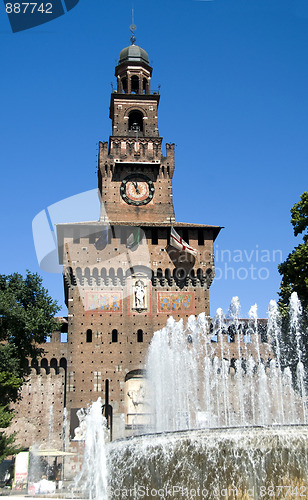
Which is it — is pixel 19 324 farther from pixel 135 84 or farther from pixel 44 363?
pixel 135 84

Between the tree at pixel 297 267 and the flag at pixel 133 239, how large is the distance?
48.4 feet

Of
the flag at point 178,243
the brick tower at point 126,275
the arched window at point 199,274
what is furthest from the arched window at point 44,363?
the arched window at point 199,274

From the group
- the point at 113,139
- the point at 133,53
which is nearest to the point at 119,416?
the point at 113,139

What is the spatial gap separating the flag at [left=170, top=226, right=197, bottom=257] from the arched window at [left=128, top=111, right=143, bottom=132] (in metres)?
9.87

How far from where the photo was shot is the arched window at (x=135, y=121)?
1697 inches

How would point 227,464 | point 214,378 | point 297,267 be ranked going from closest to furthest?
point 227,464, point 297,267, point 214,378

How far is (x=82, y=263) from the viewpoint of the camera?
122 ft

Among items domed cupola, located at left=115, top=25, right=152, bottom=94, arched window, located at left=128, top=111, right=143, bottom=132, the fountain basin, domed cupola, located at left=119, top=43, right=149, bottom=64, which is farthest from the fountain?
domed cupola, located at left=119, top=43, right=149, bottom=64

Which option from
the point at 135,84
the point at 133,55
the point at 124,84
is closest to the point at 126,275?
the point at 124,84

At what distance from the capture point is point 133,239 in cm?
3778

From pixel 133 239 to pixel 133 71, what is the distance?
14.2m

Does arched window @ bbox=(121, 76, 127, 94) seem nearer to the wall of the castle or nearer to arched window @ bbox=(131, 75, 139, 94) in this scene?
arched window @ bbox=(131, 75, 139, 94)

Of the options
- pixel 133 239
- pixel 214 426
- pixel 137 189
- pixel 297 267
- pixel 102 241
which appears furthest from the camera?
pixel 137 189

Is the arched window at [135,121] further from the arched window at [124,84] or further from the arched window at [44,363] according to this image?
the arched window at [44,363]
